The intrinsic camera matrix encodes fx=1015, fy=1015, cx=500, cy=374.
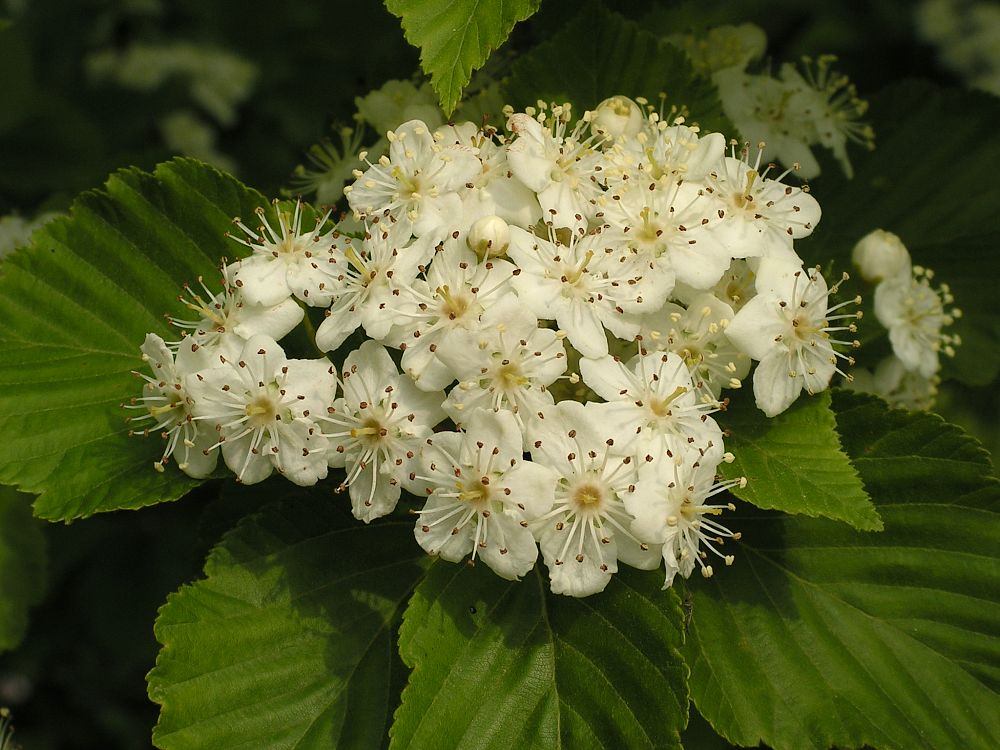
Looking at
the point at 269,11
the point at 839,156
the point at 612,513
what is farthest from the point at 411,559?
the point at 269,11

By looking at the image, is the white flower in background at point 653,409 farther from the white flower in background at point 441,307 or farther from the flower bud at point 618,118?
the flower bud at point 618,118

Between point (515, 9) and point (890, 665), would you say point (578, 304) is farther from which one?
point (890, 665)

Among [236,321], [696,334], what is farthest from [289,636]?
[696,334]

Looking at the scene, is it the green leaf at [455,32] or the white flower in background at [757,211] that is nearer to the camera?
the green leaf at [455,32]

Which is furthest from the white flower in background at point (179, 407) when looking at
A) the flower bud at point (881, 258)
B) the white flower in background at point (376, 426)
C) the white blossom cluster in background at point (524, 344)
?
the flower bud at point (881, 258)

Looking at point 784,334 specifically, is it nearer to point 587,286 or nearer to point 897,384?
point 587,286

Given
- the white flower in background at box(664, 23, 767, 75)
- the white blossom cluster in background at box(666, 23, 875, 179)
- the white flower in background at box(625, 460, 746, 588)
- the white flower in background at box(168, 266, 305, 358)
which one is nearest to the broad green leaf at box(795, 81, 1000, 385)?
the white blossom cluster in background at box(666, 23, 875, 179)

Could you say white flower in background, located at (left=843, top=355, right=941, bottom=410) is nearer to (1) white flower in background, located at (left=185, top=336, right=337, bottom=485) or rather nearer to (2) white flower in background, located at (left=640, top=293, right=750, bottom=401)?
(2) white flower in background, located at (left=640, top=293, right=750, bottom=401)
